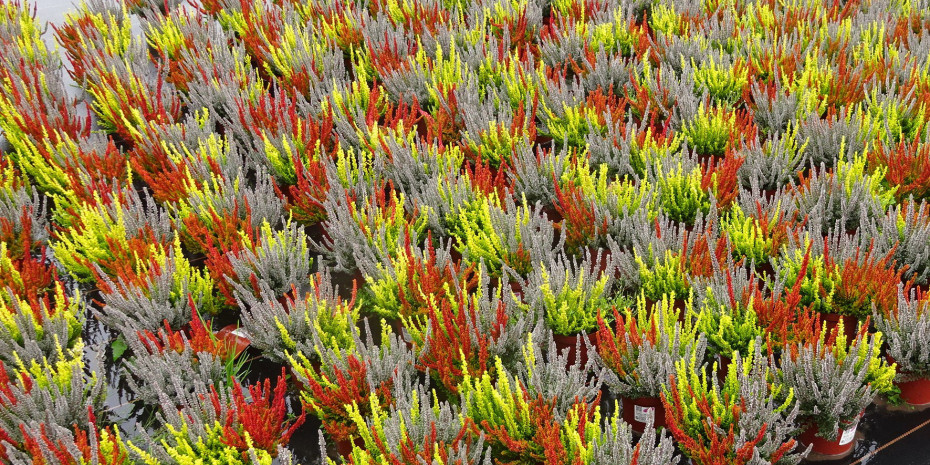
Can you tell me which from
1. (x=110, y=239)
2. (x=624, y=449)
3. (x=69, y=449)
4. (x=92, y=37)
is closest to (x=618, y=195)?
(x=624, y=449)

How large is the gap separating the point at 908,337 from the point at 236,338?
2823 mm

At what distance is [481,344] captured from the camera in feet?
8.75

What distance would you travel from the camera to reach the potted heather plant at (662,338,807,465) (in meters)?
2.23

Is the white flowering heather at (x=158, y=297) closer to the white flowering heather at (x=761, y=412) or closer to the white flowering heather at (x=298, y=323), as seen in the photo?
the white flowering heather at (x=298, y=323)

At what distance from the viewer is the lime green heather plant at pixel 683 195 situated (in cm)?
347

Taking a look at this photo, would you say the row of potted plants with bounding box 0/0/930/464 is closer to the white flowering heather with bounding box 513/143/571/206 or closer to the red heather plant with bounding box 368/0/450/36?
the white flowering heather with bounding box 513/143/571/206

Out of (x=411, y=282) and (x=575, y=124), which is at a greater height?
(x=575, y=124)

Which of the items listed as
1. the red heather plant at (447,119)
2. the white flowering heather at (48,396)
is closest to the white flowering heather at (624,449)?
the white flowering heather at (48,396)

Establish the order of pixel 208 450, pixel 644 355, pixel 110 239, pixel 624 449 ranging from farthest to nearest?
1. pixel 110 239
2. pixel 644 355
3. pixel 208 450
4. pixel 624 449

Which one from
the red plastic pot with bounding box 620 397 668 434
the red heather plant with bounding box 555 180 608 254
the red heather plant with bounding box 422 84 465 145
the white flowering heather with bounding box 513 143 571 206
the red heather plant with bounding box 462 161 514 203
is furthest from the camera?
the red heather plant with bounding box 422 84 465 145

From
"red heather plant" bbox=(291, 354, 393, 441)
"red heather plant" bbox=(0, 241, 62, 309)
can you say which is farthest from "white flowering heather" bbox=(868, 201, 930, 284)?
"red heather plant" bbox=(0, 241, 62, 309)

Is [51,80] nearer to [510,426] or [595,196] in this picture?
[595,196]

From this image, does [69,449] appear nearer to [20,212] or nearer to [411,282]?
[411,282]

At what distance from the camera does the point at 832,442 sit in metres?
2.57
